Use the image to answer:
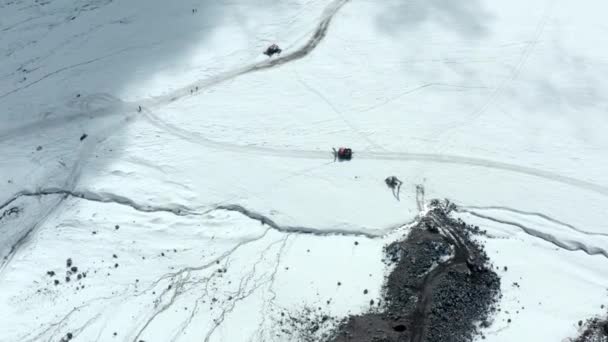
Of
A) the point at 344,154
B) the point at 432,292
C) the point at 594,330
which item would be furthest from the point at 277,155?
the point at 594,330

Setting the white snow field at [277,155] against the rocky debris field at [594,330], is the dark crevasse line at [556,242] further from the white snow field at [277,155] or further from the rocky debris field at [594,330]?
the rocky debris field at [594,330]

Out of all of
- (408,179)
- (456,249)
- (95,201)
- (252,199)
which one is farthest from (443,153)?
(95,201)

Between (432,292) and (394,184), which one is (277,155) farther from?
(432,292)

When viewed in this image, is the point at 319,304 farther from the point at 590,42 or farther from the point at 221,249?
the point at 590,42

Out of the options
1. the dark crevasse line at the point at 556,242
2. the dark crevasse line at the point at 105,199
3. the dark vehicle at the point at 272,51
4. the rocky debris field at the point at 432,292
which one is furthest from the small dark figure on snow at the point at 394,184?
the dark vehicle at the point at 272,51

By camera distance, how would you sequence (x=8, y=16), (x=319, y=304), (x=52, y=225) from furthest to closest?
(x=8, y=16)
(x=52, y=225)
(x=319, y=304)

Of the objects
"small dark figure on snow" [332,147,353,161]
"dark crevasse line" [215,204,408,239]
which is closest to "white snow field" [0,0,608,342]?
"dark crevasse line" [215,204,408,239]

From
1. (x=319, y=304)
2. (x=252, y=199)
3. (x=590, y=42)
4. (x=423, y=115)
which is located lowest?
(x=319, y=304)
